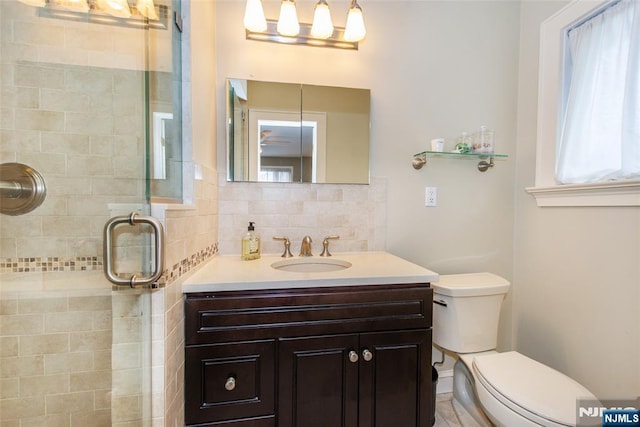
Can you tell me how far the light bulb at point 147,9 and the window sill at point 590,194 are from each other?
2.01 m

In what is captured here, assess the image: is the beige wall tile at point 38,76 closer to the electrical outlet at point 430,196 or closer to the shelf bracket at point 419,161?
the shelf bracket at point 419,161

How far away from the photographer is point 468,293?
4.38ft

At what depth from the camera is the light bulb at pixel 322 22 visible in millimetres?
1389

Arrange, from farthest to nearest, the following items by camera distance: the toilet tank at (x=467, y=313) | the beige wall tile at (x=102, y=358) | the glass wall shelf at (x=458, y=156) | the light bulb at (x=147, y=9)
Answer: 1. the glass wall shelf at (x=458, y=156)
2. the toilet tank at (x=467, y=313)
3. the light bulb at (x=147, y=9)
4. the beige wall tile at (x=102, y=358)

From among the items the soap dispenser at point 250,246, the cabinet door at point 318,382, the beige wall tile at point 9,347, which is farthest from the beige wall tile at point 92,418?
the soap dispenser at point 250,246

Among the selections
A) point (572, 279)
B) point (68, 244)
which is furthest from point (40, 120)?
point (572, 279)

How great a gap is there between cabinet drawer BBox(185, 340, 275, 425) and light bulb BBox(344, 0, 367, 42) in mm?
1568

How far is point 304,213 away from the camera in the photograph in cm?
156

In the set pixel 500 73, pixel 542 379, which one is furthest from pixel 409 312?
pixel 500 73

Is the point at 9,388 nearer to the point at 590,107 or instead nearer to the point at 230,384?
the point at 230,384

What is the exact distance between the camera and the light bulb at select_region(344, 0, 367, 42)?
143 centimetres

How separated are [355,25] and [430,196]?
1059 mm

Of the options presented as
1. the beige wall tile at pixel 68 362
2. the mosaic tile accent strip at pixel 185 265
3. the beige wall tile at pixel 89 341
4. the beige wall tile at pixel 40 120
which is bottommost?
the beige wall tile at pixel 68 362

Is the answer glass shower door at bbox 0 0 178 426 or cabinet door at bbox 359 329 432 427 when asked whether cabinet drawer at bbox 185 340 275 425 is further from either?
cabinet door at bbox 359 329 432 427
